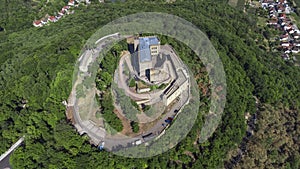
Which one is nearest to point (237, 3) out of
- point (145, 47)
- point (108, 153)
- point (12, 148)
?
point (145, 47)

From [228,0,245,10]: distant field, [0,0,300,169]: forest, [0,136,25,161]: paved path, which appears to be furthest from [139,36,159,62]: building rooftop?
[228,0,245,10]: distant field

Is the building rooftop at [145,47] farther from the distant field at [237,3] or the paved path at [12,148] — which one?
the distant field at [237,3]

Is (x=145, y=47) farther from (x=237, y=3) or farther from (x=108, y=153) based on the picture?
(x=237, y=3)

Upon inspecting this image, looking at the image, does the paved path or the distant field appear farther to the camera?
the distant field

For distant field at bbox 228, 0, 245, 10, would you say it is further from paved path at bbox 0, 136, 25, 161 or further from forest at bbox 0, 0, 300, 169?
paved path at bbox 0, 136, 25, 161

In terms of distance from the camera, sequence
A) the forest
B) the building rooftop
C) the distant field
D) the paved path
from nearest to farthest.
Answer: the forest < the paved path < the building rooftop < the distant field

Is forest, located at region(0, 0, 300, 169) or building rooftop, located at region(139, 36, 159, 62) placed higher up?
building rooftop, located at region(139, 36, 159, 62)

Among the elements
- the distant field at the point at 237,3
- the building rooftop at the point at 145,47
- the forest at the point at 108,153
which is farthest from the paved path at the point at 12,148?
the distant field at the point at 237,3

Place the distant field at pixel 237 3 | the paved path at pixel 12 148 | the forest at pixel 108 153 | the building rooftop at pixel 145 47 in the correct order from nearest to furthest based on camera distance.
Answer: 1. the forest at pixel 108 153
2. the paved path at pixel 12 148
3. the building rooftop at pixel 145 47
4. the distant field at pixel 237 3
